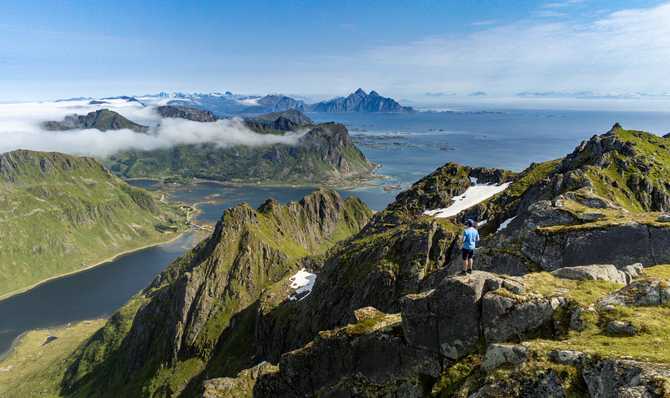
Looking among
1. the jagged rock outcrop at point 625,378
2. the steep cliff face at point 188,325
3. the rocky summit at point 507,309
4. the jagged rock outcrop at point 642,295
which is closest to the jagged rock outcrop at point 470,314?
the rocky summit at point 507,309

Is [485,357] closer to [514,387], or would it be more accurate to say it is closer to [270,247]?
[514,387]

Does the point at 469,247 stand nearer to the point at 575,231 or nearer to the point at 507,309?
the point at 507,309

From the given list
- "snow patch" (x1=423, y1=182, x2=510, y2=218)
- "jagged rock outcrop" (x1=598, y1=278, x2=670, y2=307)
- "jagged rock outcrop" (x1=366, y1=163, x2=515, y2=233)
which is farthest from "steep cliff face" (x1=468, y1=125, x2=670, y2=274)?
"jagged rock outcrop" (x1=366, y1=163, x2=515, y2=233)

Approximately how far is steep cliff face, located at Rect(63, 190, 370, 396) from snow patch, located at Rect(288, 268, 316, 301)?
6.40m

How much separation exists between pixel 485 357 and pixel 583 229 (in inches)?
785

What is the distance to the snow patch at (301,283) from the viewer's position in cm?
11612

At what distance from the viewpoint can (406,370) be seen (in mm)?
29891

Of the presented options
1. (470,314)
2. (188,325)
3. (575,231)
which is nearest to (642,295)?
(470,314)

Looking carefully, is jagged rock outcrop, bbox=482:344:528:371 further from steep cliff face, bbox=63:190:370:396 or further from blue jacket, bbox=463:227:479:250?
steep cliff face, bbox=63:190:370:396

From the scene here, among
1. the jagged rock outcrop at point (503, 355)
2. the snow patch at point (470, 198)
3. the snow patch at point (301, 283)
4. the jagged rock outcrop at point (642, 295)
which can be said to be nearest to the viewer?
the jagged rock outcrop at point (503, 355)

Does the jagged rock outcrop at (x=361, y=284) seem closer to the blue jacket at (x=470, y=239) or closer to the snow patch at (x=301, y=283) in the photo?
the snow patch at (x=301, y=283)

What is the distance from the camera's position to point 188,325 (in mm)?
138125

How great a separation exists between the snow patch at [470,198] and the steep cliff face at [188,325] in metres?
56.4

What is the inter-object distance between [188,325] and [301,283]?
135 ft
